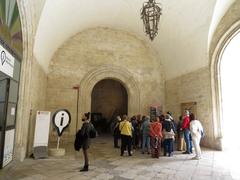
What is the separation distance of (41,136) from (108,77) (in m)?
4.77

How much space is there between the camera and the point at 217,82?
750 cm

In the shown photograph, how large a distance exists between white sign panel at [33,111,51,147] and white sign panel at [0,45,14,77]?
5.93 ft

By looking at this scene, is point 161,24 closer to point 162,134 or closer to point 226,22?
point 226,22

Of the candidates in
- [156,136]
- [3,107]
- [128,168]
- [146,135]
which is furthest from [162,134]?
[3,107]

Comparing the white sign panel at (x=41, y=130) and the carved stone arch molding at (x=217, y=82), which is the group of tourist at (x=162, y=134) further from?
the white sign panel at (x=41, y=130)

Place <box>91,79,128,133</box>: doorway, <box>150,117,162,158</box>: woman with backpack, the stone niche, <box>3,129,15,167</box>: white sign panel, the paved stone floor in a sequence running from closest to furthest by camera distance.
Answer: the paved stone floor < <box>3,129,15,167</box>: white sign panel < <box>150,117,162,158</box>: woman with backpack < the stone niche < <box>91,79,128,133</box>: doorway

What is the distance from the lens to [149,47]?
10.7 meters

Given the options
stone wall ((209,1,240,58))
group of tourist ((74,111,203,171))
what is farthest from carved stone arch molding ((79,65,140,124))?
stone wall ((209,1,240,58))

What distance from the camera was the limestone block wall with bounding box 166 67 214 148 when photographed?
7.62m

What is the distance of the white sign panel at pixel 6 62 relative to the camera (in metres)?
3.88

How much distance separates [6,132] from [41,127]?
1.52m

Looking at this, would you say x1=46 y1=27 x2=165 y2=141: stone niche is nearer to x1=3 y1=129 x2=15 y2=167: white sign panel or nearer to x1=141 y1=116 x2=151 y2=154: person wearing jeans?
x1=141 y1=116 x2=151 y2=154: person wearing jeans

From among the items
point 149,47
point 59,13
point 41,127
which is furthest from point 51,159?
point 149,47

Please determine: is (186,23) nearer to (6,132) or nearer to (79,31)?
(79,31)
